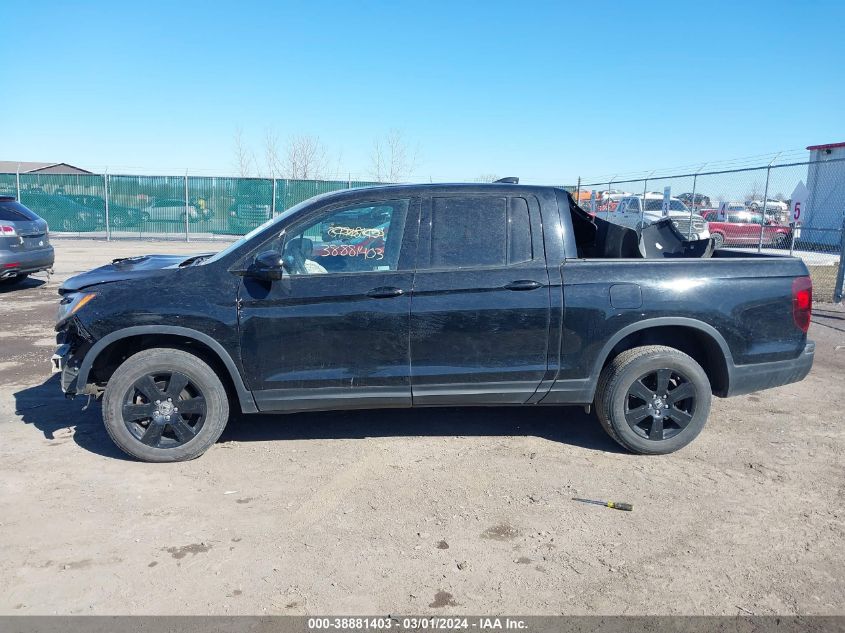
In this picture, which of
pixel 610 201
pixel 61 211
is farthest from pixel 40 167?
pixel 610 201

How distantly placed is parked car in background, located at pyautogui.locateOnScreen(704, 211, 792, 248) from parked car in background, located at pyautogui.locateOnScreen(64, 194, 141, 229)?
19988 mm

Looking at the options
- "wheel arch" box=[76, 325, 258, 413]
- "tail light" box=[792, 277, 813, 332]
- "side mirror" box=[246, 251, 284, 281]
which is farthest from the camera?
"tail light" box=[792, 277, 813, 332]

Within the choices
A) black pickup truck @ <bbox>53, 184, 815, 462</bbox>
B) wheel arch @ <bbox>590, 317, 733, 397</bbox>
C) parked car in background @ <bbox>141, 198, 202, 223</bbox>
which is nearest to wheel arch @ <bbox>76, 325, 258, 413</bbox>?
black pickup truck @ <bbox>53, 184, 815, 462</bbox>

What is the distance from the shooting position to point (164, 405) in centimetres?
445

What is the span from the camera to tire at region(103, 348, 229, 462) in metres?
4.39

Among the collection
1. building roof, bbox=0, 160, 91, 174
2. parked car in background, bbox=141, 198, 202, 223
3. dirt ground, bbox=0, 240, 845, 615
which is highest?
building roof, bbox=0, 160, 91, 174

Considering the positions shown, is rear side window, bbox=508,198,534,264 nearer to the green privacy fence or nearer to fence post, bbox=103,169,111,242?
the green privacy fence

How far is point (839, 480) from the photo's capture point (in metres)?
4.35

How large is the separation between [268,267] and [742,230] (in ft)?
63.7

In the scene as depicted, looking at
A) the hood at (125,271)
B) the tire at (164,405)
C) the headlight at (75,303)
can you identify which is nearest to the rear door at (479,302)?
the tire at (164,405)

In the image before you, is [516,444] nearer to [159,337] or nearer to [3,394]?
[159,337]

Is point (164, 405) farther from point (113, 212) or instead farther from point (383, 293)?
point (113, 212)

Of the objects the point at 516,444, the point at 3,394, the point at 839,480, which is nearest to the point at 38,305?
the point at 3,394

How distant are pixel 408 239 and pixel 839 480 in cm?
328
